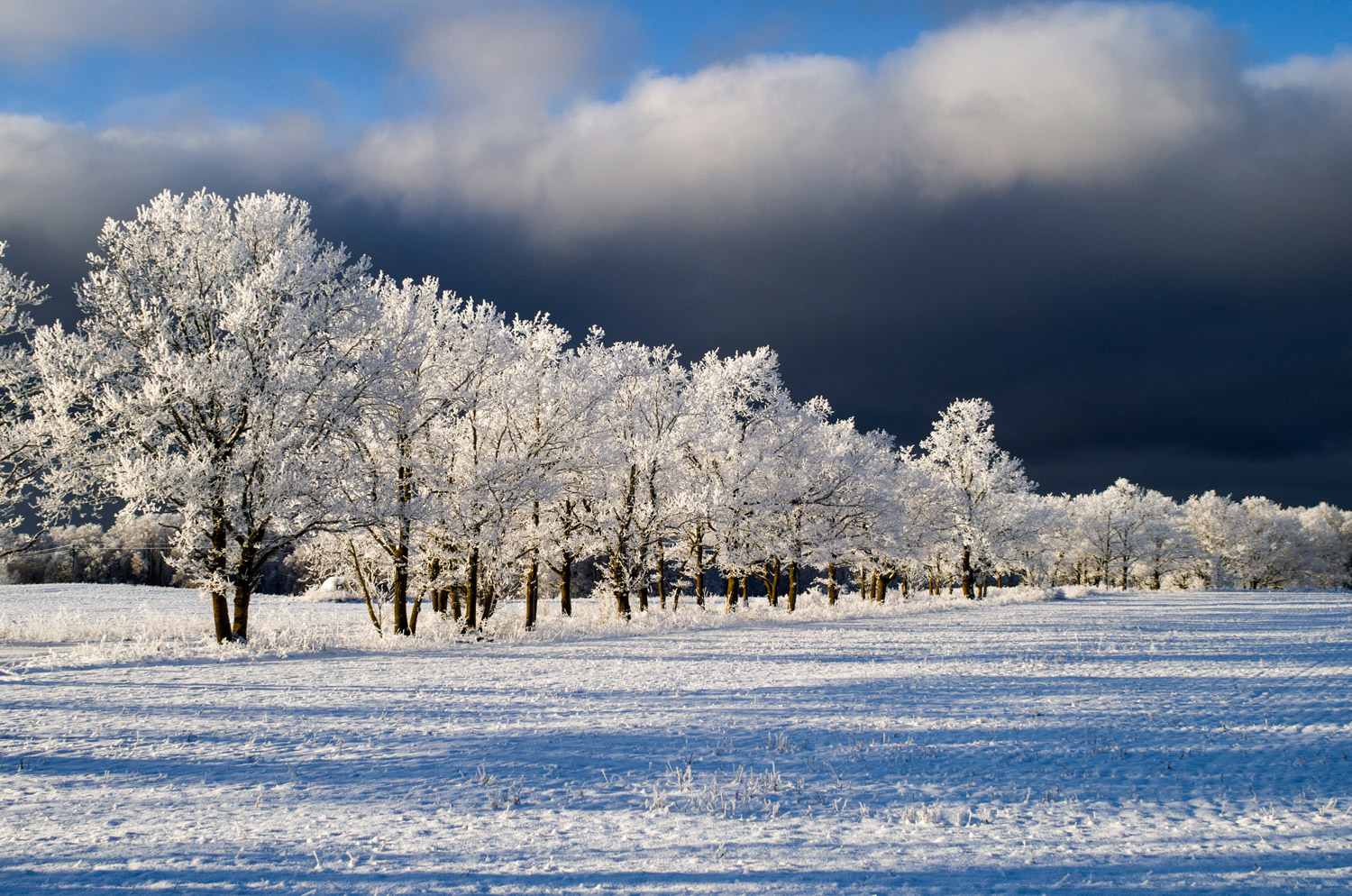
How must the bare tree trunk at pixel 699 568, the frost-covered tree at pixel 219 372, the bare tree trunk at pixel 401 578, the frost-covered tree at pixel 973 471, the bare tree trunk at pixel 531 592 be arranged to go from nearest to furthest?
the frost-covered tree at pixel 219 372, the bare tree trunk at pixel 401 578, the bare tree trunk at pixel 531 592, the bare tree trunk at pixel 699 568, the frost-covered tree at pixel 973 471

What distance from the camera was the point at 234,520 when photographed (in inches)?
780

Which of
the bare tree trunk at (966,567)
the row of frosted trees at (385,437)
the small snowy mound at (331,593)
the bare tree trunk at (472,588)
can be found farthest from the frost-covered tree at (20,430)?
the bare tree trunk at (966,567)

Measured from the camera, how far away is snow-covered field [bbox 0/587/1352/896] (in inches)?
237

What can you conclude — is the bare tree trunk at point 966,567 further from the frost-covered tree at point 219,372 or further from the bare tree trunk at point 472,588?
the frost-covered tree at point 219,372

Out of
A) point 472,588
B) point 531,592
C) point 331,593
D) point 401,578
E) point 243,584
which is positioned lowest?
→ point 331,593

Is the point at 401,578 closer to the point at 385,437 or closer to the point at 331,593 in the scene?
the point at 385,437

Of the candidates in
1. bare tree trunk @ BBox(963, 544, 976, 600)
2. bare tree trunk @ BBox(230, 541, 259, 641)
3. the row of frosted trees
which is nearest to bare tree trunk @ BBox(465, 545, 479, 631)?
the row of frosted trees

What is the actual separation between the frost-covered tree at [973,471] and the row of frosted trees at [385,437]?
45.3 feet

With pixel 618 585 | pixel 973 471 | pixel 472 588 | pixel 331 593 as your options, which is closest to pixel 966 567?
pixel 973 471

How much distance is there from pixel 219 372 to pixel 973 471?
1940 inches

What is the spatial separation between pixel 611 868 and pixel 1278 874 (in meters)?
5.37

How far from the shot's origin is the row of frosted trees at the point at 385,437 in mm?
19406

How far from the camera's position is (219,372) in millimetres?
19016

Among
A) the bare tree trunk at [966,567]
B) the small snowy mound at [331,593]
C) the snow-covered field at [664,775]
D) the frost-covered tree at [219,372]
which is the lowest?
the small snowy mound at [331,593]
